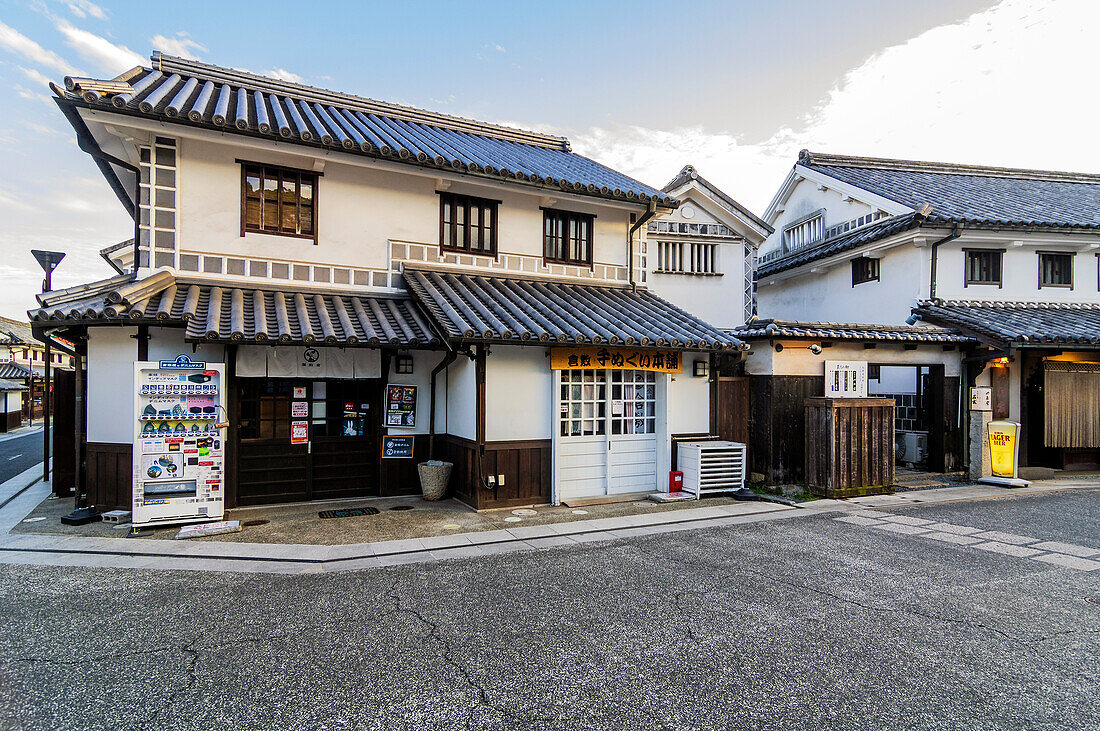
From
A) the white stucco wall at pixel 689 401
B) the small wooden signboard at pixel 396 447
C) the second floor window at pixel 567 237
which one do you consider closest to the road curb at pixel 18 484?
the small wooden signboard at pixel 396 447

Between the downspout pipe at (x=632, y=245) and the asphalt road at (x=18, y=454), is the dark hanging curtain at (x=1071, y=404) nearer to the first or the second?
the downspout pipe at (x=632, y=245)

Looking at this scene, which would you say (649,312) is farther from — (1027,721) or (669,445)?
(1027,721)

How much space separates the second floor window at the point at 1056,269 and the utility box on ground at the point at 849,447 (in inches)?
374

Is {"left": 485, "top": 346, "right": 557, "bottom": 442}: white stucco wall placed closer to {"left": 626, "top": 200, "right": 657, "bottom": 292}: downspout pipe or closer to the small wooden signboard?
the small wooden signboard

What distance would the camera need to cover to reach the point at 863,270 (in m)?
17.5

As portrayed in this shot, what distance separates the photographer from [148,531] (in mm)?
8117

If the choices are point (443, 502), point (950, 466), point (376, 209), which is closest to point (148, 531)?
point (443, 502)

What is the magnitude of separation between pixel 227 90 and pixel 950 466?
64.8 ft

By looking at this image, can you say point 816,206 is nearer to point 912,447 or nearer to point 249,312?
point 912,447

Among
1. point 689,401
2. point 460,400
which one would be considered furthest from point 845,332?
point 460,400

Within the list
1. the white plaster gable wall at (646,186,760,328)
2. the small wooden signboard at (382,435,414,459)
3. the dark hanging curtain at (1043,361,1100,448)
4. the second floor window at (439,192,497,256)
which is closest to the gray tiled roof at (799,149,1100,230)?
the dark hanging curtain at (1043,361,1100,448)

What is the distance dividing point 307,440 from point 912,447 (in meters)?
15.8

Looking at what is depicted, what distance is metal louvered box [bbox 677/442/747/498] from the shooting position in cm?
1107

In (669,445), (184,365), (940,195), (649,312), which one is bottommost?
(669,445)
